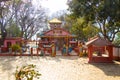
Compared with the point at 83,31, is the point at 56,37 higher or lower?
lower

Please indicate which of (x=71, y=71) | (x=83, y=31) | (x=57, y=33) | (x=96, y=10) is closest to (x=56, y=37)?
(x=57, y=33)

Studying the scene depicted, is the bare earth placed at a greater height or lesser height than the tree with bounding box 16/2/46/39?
lesser

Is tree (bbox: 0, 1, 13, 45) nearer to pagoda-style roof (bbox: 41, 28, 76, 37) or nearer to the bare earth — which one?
pagoda-style roof (bbox: 41, 28, 76, 37)

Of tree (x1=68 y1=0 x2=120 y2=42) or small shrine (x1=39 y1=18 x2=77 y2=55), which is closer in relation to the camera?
tree (x1=68 y1=0 x2=120 y2=42)

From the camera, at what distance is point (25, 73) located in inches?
335

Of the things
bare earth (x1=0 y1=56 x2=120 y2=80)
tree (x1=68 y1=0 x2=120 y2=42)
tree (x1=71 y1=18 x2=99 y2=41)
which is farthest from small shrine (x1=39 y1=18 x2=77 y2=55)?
bare earth (x1=0 y1=56 x2=120 y2=80)

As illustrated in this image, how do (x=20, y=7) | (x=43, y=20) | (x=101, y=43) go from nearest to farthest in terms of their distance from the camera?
(x=101, y=43), (x=20, y=7), (x=43, y=20)

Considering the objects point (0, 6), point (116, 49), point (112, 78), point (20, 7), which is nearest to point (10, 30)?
point (20, 7)

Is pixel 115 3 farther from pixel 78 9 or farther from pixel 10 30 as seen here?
pixel 10 30

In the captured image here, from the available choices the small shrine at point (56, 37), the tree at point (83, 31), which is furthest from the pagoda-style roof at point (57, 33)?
the tree at point (83, 31)

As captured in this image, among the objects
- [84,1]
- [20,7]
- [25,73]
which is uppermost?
[20,7]

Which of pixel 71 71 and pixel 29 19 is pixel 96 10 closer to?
pixel 71 71

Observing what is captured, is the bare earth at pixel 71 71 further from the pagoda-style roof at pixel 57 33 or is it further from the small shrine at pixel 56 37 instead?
the pagoda-style roof at pixel 57 33

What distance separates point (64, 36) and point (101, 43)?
1685cm
